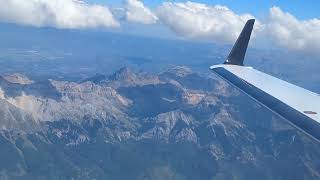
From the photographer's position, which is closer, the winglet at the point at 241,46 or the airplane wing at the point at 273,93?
the airplane wing at the point at 273,93

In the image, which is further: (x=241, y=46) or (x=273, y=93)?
(x=241, y=46)

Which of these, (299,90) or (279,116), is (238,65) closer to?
(299,90)

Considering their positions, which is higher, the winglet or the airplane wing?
the winglet

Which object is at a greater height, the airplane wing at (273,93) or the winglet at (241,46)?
the winglet at (241,46)

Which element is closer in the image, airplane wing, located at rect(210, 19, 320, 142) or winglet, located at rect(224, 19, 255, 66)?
airplane wing, located at rect(210, 19, 320, 142)

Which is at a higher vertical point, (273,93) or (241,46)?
(241,46)

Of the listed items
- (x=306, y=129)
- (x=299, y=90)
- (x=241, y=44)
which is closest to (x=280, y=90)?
(x=299, y=90)
